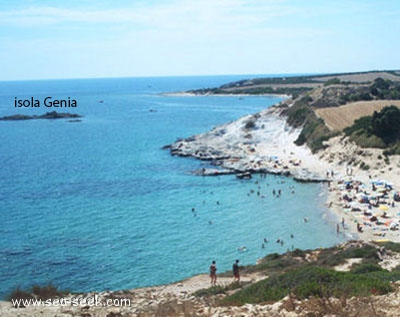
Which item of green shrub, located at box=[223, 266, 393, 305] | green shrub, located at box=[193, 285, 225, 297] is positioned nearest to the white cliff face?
green shrub, located at box=[193, 285, 225, 297]

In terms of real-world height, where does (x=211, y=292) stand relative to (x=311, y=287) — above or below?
below

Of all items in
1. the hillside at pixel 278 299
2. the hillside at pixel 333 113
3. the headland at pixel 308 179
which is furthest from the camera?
the hillside at pixel 333 113

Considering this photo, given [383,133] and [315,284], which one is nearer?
[315,284]

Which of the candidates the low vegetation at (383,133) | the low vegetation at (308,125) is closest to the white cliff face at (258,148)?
the low vegetation at (308,125)

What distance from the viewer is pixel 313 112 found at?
74.5m

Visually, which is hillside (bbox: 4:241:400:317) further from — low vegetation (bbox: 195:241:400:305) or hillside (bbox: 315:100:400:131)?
hillside (bbox: 315:100:400:131)

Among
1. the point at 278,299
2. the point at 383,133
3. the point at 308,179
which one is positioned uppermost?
the point at 383,133

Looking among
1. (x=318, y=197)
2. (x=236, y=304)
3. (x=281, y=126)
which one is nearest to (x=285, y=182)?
(x=318, y=197)

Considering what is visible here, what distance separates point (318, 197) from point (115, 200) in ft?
58.1

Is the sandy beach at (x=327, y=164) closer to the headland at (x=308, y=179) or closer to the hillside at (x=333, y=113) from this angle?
the headland at (x=308, y=179)

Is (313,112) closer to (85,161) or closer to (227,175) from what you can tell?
(227,175)

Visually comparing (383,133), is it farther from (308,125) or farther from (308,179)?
(308,125)

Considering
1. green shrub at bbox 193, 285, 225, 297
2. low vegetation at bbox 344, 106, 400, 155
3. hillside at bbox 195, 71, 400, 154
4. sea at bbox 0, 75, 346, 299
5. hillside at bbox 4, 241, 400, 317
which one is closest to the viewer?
hillside at bbox 4, 241, 400, 317

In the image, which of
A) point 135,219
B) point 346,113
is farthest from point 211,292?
point 346,113
